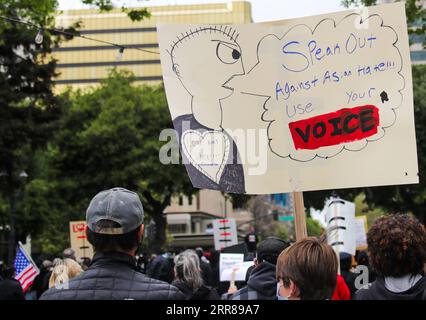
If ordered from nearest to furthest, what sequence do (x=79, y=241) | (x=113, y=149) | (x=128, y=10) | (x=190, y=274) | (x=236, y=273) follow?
(x=190, y=274), (x=236, y=273), (x=128, y=10), (x=79, y=241), (x=113, y=149)

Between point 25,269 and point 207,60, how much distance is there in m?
7.83

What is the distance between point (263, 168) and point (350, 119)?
65 cm

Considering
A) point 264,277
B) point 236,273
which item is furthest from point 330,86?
point 236,273

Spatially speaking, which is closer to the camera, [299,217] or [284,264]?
[284,264]

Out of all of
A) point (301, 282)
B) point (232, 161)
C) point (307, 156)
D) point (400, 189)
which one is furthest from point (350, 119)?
point (400, 189)

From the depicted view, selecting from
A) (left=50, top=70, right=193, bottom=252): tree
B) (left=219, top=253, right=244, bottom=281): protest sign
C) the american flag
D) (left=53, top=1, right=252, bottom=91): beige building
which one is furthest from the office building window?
(left=219, top=253, right=244, bottom=281): protest sign

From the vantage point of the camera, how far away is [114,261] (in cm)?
300

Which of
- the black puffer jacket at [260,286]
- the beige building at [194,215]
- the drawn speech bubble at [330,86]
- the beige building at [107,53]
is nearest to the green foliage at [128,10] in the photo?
the drawn speech bubble at [330,86]

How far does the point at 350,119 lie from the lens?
5039mm

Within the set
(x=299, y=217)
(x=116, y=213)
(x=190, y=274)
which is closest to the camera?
(x=116, y=213)

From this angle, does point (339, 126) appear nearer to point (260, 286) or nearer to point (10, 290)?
point (260, 286)

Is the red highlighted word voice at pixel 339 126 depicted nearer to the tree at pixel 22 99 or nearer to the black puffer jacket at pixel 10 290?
the black puffer jacket at pixel 10 290

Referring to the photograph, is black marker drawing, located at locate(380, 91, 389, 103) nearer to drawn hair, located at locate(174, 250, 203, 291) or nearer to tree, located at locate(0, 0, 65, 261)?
Result: drawn hair, located at locate(174, 250, 203, 291)

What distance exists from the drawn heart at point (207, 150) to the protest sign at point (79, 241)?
1309 cm
